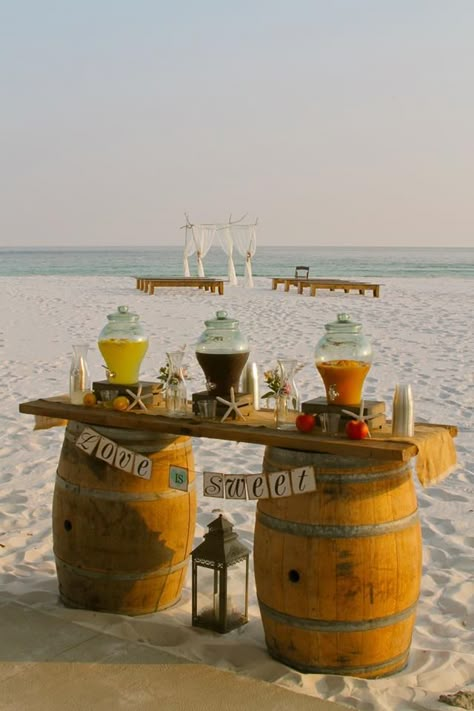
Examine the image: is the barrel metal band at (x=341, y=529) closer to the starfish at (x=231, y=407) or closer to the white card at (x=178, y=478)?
the starfish at (x=231, y=407)

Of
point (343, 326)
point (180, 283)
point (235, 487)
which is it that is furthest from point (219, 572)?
point (180, 283)

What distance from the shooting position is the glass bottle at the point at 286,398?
3592 mm

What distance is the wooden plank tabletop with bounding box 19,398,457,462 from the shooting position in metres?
3.20

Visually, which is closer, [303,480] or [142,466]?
[303,480]

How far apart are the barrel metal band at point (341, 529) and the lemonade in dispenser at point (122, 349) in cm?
110

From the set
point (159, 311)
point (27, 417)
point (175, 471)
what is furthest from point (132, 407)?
point (159, 311)

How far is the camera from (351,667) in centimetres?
343

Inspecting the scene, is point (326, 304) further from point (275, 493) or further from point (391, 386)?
point (275, 493)

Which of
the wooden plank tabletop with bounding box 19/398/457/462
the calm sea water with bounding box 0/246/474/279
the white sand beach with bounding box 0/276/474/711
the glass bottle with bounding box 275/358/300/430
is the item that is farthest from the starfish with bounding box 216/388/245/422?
the calm sea water with bounding box 0/246/474/279

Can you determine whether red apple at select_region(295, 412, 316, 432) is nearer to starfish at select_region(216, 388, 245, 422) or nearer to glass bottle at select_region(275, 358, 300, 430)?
glass bottle at select_region(275, 358, 300, 430)

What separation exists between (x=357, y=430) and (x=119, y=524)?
48.8 inches
